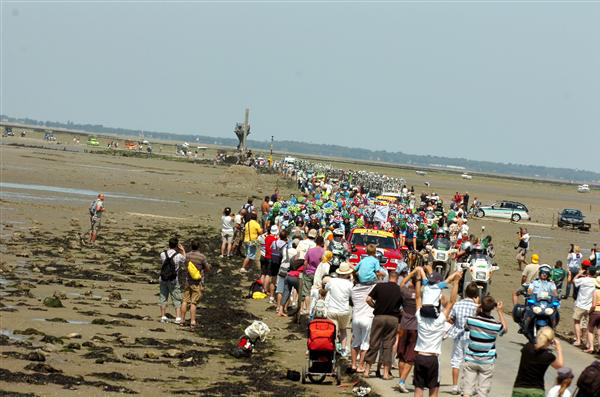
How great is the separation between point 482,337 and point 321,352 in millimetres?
3675

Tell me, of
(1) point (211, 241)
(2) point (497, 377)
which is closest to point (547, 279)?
(2) point (497, 377)

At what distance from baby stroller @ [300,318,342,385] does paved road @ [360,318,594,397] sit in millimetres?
641

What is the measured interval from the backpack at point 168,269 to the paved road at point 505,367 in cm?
532

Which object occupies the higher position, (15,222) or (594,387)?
(594,387)

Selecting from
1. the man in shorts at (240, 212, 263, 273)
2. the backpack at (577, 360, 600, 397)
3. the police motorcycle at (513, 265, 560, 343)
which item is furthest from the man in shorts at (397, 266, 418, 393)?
the man in shorts at (240, 212, 263, 273)

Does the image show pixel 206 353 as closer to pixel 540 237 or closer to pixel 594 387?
pixel 594 387

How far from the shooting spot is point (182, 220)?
47188 mm

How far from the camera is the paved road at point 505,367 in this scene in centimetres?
1537

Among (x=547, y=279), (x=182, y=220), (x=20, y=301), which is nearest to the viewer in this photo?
(x=547, y=279)

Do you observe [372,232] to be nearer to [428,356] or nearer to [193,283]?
[193,283]

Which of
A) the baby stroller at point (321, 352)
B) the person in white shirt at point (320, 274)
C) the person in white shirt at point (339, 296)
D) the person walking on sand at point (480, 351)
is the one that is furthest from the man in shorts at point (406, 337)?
the person in white shirt at point (320, 274)

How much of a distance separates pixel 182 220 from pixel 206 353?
29674mm

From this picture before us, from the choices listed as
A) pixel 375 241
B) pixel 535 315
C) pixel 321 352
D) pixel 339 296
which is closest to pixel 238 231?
pixel 375 241

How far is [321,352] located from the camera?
1574 cm
